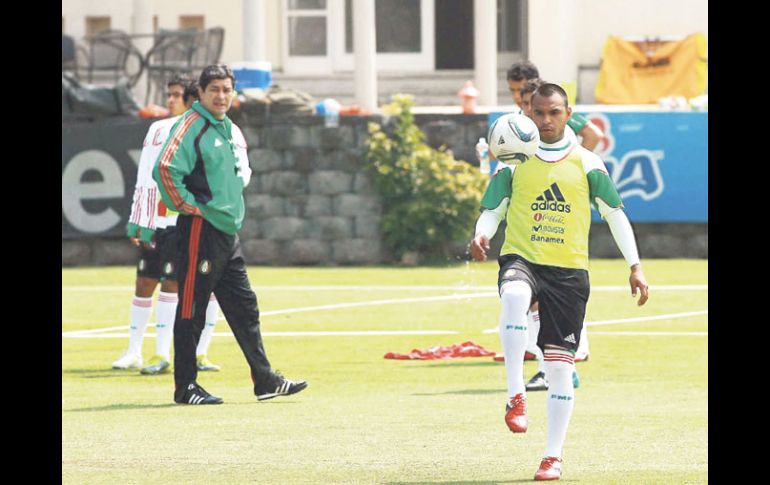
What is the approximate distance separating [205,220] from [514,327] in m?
3.10

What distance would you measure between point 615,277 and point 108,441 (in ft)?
41.3

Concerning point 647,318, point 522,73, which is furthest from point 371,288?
point 522,73

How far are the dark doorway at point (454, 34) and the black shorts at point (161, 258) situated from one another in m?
17.1

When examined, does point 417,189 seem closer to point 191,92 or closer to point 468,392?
point 191,92

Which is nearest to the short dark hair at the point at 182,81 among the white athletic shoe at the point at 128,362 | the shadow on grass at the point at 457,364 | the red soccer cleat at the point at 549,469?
the white athletic shoe at the point at 128,362

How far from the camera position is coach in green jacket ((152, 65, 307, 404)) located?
11711 mm

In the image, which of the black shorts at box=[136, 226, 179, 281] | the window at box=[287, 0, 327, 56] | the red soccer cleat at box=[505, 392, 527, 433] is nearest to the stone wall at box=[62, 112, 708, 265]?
the window at box=[287, 0, 327, 56]

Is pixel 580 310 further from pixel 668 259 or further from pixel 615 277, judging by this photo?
pixel 668 259

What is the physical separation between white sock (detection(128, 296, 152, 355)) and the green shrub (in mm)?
9601

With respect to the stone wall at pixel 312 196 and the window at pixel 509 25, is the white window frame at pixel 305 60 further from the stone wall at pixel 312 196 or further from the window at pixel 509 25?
the stone wall at pixel 312 196

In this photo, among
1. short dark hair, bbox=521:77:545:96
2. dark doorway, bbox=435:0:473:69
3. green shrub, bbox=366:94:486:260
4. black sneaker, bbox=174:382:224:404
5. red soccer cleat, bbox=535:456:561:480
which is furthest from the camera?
dark doorway, bbox=435:0:473:69

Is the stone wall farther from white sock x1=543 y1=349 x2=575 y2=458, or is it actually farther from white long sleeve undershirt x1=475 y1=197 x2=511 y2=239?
white sock x1=543 y1=349 x2=575 y2=458

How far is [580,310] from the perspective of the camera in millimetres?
9320
